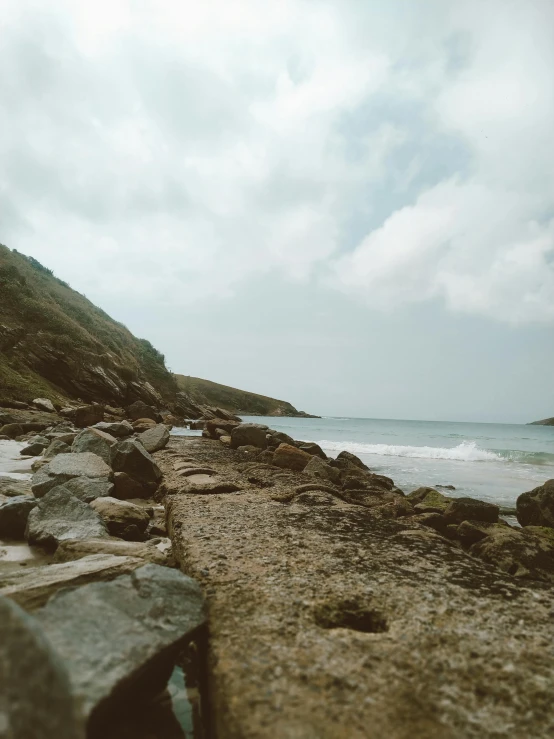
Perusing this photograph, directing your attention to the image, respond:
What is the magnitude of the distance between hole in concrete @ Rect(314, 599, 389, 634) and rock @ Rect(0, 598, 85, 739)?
87 cm

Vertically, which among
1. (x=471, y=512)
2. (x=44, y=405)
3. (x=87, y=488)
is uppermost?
(x=44, y=405)

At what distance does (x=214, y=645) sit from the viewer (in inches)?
48.0

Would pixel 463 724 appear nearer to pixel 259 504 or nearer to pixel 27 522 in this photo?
pixel 259 504

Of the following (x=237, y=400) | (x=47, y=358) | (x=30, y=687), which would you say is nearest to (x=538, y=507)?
(x=30, y=687)

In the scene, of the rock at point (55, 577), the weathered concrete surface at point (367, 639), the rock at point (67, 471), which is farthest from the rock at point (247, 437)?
the rock at point (55, 577)

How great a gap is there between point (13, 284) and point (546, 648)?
2592 centimetres

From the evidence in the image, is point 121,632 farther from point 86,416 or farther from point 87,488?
point 86,416

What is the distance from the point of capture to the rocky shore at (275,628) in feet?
2.95

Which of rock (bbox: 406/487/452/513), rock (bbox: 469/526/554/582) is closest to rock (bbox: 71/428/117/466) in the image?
rock (bbox: 406/487/452/513)

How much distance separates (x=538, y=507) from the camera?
5.36 metres

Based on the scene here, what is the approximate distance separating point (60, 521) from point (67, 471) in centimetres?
141

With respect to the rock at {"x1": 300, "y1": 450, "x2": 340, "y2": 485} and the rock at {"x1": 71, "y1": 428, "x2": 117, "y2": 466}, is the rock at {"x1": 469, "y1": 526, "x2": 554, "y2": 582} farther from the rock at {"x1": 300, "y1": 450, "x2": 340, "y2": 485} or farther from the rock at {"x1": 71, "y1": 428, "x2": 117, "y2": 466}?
the rock at {"x1": 71, "y1": 428, "x2": 117, "y2": 466}

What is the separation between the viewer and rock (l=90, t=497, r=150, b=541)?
2.65 meters

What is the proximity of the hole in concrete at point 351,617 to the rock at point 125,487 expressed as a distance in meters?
3.03
